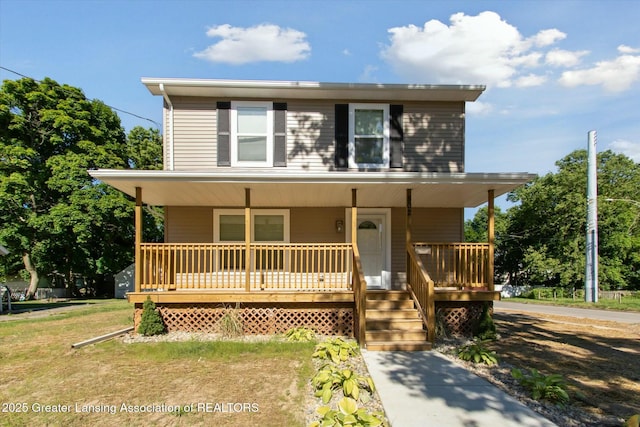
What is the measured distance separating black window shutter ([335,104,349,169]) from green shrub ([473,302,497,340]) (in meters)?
4.48

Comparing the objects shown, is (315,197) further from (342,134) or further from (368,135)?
(368,135)

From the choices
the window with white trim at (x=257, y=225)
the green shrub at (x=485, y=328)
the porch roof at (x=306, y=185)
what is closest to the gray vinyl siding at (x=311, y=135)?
the porch roof at (x=306, y=185)

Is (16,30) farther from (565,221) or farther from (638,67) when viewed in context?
(565,221)

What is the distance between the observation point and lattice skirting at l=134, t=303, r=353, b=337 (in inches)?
300

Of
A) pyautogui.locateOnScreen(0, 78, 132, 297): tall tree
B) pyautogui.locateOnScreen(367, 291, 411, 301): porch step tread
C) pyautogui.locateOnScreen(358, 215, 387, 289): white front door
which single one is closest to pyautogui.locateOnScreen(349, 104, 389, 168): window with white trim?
pyautogui.locateOnScreen(358, 215, 387, 289): white front door

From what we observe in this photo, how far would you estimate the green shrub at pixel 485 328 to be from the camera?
288 inches

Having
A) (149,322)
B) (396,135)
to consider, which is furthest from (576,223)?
(149,322)

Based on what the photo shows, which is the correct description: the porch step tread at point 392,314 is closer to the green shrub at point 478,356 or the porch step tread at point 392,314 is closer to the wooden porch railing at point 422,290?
the wooden porch railing at point 422,290

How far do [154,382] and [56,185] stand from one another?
1785 centimetres

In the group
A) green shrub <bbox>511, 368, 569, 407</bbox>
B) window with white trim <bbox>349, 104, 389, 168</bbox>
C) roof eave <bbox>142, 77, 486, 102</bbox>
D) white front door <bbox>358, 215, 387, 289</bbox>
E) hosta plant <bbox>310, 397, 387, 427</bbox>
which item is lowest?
green shrub <bbox>511, 368, 569, 407</bbox>

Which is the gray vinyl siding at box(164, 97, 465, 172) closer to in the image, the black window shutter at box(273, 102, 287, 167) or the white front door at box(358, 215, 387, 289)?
the black window shutter at box(273, 102, 287, 167)

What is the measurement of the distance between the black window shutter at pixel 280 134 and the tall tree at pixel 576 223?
26725mm

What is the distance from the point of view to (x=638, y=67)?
1784 cm

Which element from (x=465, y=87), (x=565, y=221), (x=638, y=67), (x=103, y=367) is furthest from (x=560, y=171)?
(x=103, y=367)
